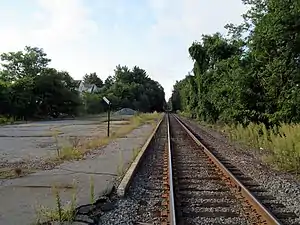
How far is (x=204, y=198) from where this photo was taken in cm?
802

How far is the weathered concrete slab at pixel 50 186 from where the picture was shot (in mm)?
6668

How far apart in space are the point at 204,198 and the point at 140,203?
1.27 meters

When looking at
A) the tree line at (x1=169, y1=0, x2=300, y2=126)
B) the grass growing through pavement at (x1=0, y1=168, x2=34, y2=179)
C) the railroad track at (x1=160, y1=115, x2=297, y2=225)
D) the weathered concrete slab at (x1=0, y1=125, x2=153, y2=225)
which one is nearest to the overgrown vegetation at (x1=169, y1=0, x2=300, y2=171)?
the tree line at (x1=169, y1=0, x2=300, y2=126)

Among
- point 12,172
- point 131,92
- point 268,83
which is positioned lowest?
point 12,172

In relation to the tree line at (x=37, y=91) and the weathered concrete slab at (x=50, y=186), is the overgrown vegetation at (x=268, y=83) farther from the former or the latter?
the tree line at (x=37, y=91)

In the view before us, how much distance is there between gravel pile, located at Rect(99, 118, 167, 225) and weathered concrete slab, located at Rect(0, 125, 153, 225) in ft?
2.06

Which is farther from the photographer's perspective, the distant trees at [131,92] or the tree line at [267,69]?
the distant trees at [131,92]

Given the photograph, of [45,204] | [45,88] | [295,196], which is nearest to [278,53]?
[295,196]

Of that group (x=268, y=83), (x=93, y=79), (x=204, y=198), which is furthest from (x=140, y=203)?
(x=93, y=79)

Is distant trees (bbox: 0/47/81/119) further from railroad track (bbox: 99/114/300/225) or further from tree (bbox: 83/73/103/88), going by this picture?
tree (bbox: 83/73/103/88)

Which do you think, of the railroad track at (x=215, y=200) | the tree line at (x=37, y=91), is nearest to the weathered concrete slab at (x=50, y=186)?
the railroad track at (x=215, y=200)

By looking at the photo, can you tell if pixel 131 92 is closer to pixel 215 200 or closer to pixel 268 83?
pixel 268 83

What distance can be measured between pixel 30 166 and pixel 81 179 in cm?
321

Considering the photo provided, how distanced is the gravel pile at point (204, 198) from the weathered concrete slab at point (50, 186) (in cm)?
174
